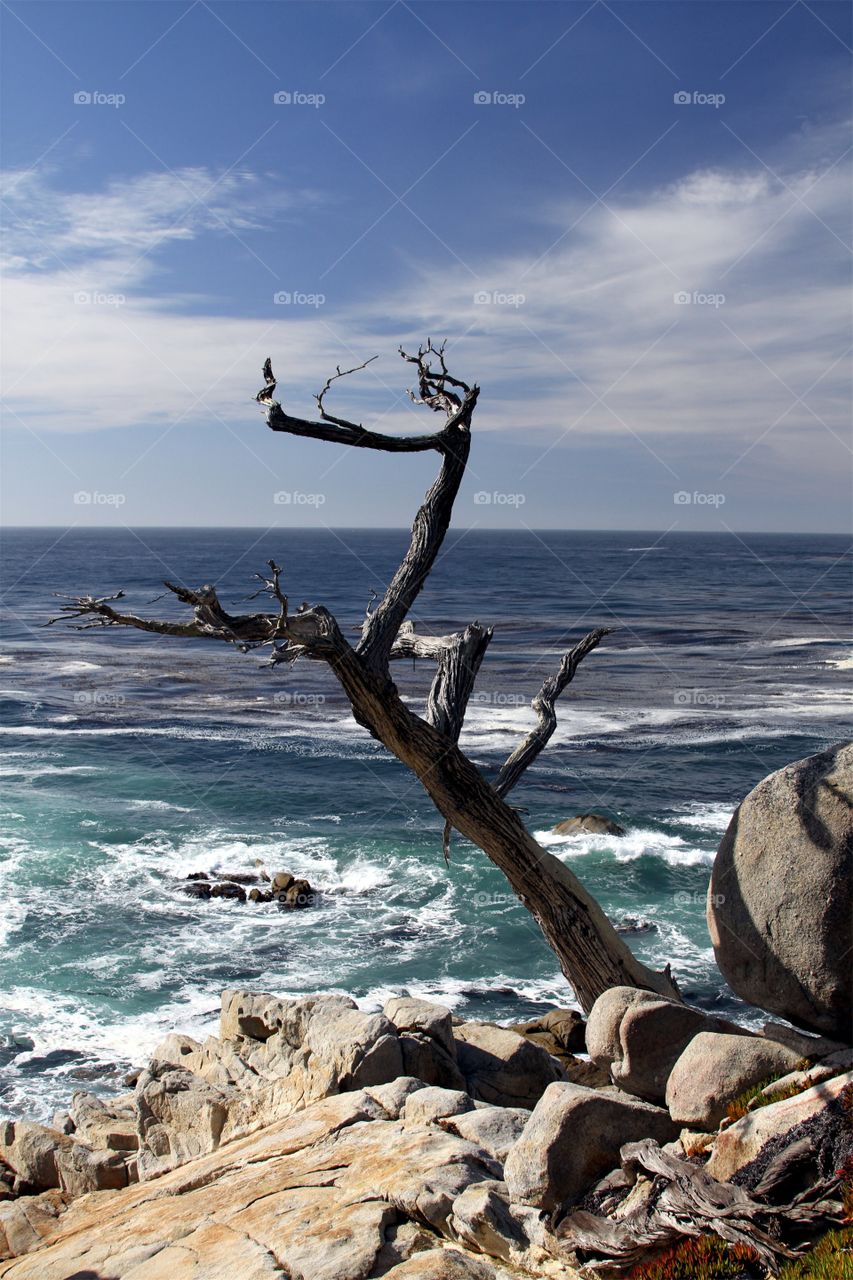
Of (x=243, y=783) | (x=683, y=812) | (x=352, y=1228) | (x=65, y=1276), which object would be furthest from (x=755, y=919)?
(x=243, y=783)

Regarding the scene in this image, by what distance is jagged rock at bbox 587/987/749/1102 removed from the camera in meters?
9.03

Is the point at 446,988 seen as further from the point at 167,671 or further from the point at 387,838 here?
the point at 167,671

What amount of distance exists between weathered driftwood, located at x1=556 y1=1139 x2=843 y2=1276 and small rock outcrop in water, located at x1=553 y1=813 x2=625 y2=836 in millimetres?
21891

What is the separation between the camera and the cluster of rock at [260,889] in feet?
81.1

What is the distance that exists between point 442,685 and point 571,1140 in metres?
4.88

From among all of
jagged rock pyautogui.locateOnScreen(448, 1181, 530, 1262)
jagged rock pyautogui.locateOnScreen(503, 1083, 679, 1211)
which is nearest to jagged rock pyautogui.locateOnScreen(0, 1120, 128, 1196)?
jagged rock pyautogui.locateOnScreen(448, 1181, 530, 1262)

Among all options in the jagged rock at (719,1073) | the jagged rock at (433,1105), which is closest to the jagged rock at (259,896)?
the jagged rock at (433,1105)

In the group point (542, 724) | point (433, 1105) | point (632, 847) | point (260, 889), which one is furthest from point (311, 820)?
point (433, 1105)

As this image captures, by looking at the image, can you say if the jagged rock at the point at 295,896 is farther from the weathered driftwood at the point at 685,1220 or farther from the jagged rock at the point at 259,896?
the weathered driftwood at the point at 685,1220

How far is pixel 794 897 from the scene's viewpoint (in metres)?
8.53

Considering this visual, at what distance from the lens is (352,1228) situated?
7891mm

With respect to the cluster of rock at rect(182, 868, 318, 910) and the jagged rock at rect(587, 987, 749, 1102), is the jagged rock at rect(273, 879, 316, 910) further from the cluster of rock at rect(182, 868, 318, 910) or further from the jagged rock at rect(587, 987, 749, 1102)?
the jagged rock at rect(587, 987, 749, 1102)

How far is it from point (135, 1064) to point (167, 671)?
42.8 metres

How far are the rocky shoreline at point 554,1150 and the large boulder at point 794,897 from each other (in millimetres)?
18
